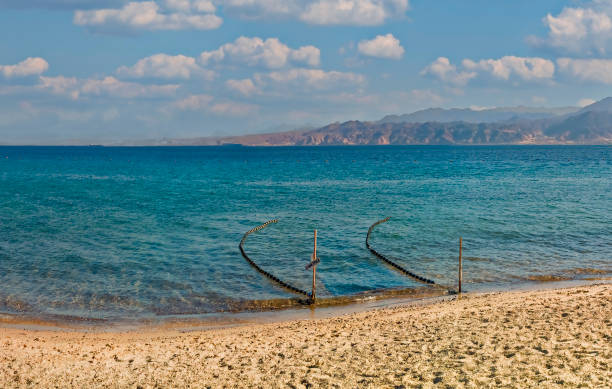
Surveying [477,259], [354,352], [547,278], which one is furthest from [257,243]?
[354,352]

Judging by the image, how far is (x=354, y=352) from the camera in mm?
13312

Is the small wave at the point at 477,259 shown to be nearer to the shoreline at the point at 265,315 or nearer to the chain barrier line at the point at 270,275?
the shoreline at the point at 265,315

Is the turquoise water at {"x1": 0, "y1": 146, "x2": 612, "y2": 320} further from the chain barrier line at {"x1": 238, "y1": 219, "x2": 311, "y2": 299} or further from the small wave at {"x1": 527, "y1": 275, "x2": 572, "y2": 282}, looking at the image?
the small wave at {"x1": 527, "y1": 275, "x2": 572, "y2": 282}

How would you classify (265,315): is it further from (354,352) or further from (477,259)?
(477,259)

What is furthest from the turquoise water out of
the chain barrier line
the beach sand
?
the beach sand

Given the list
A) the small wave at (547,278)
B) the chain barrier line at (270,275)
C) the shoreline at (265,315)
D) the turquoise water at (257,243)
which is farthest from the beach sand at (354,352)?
the small wave at (547,278)

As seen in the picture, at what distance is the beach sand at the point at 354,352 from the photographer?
11.5 meters

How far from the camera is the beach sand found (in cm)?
1148

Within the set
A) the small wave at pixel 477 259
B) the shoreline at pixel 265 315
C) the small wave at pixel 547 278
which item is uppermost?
the small wave at pixel 477 259

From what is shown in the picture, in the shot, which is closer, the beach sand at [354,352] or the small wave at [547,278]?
the beach sand at [354,352]

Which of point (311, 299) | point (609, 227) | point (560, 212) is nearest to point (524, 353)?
point (311, 299)

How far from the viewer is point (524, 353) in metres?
12.4

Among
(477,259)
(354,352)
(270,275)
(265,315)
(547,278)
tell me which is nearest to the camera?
(354,352)

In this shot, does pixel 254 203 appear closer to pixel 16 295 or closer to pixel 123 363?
pixel 16 295
